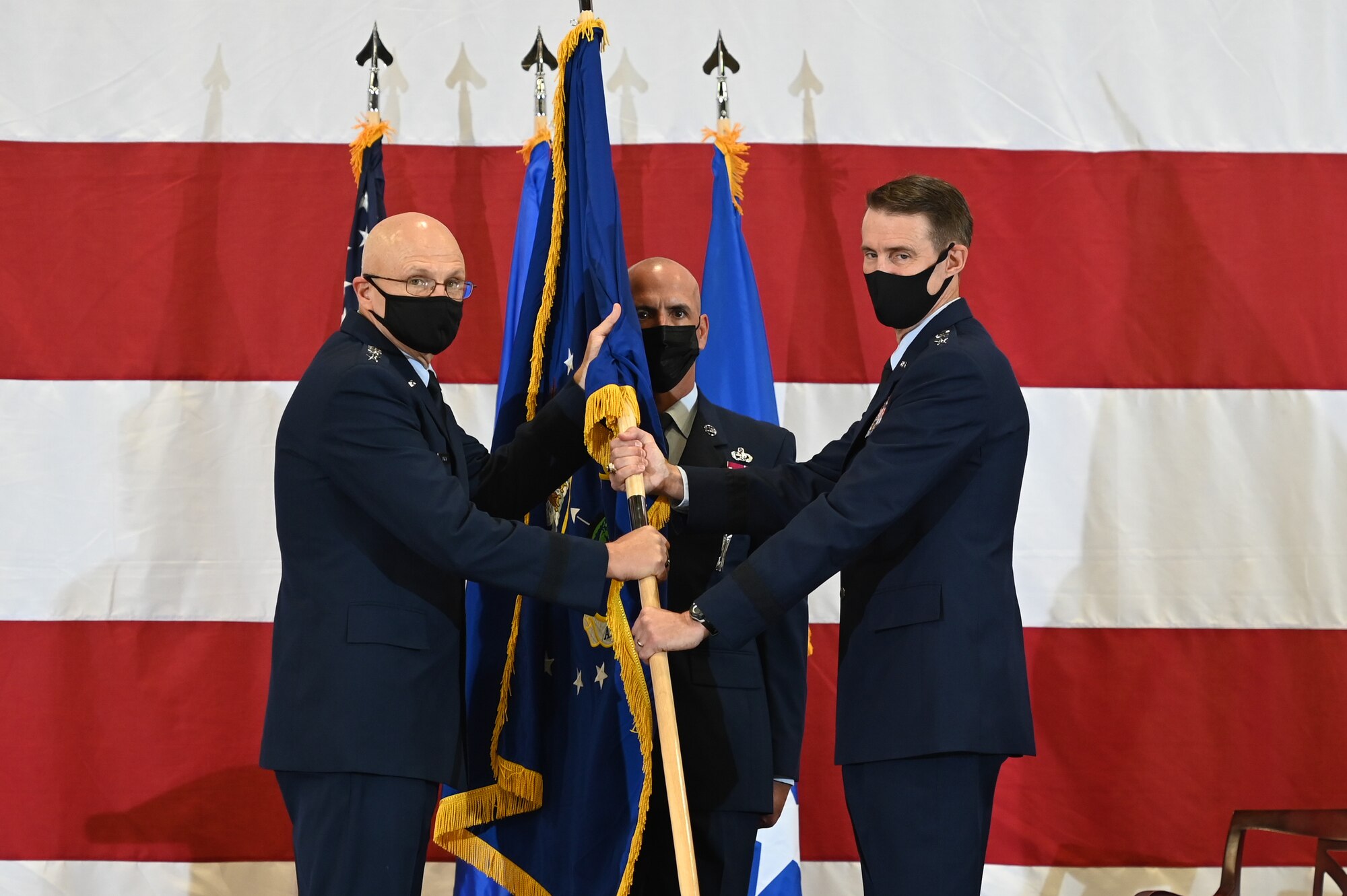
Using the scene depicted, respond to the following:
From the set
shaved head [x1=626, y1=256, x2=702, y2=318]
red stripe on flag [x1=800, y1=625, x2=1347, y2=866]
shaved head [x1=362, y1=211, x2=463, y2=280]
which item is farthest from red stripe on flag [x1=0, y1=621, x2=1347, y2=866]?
shaved head [x1=362, y1=211, x2=463, y2=280]

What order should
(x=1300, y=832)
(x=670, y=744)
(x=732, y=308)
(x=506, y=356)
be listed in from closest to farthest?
(x=670, y=744)
(x=1300, y=832)
(x=506, y=356)
(x=732, y=308)

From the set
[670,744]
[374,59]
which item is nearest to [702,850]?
[670,744]

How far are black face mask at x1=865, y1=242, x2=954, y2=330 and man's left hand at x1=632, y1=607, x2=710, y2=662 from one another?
0.71 m

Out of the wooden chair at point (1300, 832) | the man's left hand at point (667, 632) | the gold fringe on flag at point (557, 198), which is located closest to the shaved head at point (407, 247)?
the gold fringe on flag at point (557, 198)

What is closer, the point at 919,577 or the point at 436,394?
the point at 919,577

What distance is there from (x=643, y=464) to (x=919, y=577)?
60 cm

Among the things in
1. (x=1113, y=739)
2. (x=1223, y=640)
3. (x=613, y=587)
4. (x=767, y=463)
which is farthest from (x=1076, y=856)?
(x=613, y=587)

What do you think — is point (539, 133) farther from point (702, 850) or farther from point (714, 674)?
point (702, 850)

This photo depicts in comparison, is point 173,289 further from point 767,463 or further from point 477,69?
point 767,463

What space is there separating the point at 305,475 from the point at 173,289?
178cm

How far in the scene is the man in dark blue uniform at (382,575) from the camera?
218 centimetres

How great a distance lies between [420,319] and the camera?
2422 millimetres

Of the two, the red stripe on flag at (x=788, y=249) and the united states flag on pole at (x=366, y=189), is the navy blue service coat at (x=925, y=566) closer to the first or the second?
the red stripe on flag at (x=788, y=249)

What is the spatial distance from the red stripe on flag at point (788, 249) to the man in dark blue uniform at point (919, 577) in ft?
4.61
